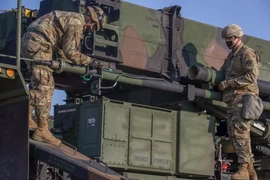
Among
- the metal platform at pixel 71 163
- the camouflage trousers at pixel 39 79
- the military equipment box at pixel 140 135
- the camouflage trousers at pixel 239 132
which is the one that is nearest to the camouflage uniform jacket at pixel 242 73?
the camouflage trousers at pixel 239 132

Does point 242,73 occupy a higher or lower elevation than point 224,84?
higher

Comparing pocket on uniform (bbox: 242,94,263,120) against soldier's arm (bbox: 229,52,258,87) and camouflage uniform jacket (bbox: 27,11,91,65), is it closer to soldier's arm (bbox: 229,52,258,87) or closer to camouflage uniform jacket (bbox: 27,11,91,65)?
soldier's arm (bbox: 229,52,258,87)

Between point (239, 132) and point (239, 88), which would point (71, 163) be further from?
point (239, 88)

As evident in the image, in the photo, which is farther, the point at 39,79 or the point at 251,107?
the point at 251,107

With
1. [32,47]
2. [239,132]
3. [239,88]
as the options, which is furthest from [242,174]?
[32,47]

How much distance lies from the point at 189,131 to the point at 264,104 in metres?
1.36

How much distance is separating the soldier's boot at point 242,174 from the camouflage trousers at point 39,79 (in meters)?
2.62

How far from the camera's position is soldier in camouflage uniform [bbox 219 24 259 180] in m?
8.62

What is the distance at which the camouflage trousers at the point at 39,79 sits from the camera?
23.7 feet

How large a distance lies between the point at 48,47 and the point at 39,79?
18.6 inches

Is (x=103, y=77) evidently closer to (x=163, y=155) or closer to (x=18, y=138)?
(x=163, y=155)

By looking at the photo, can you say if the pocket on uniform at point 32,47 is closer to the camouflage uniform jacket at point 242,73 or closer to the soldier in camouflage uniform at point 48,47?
the soldier in camouflage uniform at point 48,47

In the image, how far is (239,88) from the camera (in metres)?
8.82

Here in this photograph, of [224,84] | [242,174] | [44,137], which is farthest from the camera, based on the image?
[224,84]
